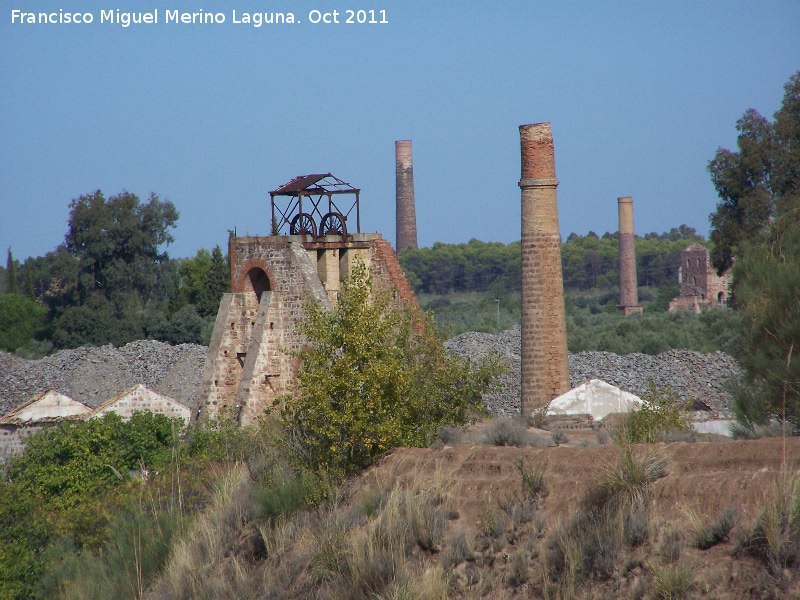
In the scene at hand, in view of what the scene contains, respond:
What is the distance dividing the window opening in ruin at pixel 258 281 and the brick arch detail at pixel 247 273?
0.26 ft

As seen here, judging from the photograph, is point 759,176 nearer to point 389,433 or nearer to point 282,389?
point 282,389

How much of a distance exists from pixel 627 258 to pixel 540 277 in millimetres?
48381

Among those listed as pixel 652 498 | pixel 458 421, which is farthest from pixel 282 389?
pixel 652 498

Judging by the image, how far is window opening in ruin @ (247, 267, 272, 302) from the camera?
2077 cm

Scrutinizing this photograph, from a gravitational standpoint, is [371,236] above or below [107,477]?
above

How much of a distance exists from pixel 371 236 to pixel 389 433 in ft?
27.8

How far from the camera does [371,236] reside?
20734 mm

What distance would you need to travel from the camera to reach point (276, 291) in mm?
20188

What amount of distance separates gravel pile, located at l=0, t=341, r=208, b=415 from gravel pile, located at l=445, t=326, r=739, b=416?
30.5 ft

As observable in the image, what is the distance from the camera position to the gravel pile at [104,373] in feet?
117

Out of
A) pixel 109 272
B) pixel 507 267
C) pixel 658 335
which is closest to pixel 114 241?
pixel 109 272

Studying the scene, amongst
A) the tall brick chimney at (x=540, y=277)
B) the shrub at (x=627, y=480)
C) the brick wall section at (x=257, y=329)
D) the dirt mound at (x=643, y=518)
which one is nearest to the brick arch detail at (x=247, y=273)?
the brick wall section at (x=257, y=329)

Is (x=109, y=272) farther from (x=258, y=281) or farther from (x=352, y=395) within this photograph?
(x=352, y=395)

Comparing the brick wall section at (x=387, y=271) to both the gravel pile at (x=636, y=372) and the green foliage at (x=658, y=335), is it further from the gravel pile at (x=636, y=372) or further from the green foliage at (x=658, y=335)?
the green foliage at (x=658, y=335)
